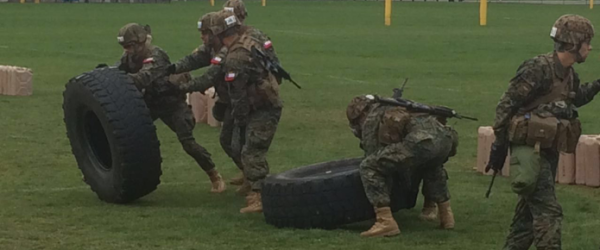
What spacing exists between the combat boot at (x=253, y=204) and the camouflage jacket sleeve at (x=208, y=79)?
0.99 metres

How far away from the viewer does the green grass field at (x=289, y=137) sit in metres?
9.76

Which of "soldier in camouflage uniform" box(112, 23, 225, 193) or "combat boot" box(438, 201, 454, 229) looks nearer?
"combat boot" box(438, 201, 454, 229)

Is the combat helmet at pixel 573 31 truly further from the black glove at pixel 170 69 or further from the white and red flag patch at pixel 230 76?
the black glove at pixel 170 69

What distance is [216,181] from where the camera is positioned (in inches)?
472

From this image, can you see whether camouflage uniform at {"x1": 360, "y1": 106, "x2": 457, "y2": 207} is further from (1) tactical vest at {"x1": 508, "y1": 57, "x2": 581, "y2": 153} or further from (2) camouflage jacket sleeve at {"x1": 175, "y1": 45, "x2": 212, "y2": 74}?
(2) camouflage jacket sleeve at {"x1": 175, "y1": 45, "x2": 212, "y2": 74}

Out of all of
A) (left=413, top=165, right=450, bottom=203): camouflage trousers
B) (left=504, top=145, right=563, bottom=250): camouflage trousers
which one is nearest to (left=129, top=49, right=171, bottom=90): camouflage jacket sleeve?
(left=413, top=165, right=450, bottom=203): camouflage trousers

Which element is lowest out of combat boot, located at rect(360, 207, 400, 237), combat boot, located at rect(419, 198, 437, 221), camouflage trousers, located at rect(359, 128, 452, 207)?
combat boot, located at rect(419, 198, 437, 221)

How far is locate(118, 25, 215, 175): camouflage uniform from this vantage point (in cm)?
1135

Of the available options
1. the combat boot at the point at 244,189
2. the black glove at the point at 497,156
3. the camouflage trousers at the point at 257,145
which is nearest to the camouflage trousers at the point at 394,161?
the black glove at the point at 497,156

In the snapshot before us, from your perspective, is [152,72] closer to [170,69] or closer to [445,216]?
[170,69]

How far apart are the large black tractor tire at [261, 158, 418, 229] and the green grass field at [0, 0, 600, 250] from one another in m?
0.15

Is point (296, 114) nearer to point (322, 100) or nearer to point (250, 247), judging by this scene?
point (322, 100)

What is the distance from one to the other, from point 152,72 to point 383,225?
2.86 m

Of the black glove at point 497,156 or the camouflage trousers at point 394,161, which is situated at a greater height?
the black glove at point 497,156
